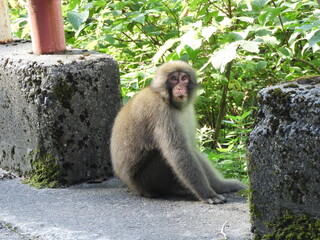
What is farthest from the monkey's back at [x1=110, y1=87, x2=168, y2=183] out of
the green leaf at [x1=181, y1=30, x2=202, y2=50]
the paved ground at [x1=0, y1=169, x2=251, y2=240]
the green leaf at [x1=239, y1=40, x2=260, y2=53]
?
the green leaf at [x1=239, y1=40, x2=260, y2=53]

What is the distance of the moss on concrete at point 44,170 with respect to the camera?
15.5 ft

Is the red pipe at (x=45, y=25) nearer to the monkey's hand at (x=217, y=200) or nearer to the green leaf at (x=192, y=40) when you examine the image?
the green leaf at (x=192, y=40)

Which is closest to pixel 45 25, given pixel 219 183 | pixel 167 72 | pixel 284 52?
pixel 167 72

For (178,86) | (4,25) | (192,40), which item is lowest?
(178,86)

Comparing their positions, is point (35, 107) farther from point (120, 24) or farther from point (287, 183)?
point (287, 183)

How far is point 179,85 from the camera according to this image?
474 centimetres

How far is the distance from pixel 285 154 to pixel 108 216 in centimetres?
147

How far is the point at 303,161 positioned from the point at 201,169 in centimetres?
172

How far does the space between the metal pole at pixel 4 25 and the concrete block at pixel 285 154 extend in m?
3.34

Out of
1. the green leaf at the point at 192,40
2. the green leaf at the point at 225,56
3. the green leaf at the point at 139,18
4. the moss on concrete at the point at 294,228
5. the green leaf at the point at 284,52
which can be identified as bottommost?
the moss on concrete at the point at 294,228

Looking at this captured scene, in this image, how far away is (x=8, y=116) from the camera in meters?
5.07

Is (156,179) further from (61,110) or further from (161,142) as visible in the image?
(61,110)

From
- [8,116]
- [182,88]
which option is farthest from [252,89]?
[8,116]

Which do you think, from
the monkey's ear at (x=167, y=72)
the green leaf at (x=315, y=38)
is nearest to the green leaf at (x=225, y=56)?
the monkey's ear at (x=167, y=72)
